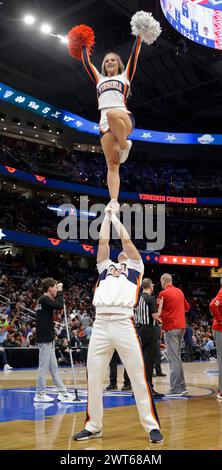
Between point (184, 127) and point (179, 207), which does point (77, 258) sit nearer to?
point (179, 207)

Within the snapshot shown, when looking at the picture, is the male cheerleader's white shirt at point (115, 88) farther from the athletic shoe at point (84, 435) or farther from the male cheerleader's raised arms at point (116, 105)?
the athletic shoe at point (84, 435)

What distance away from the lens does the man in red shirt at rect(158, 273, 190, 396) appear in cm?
870

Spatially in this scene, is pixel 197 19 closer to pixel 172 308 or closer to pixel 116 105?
pixel 172 308

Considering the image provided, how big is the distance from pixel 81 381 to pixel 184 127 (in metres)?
29.5

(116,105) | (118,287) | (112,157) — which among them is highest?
(116,105)

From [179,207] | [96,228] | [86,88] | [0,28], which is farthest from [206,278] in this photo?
[0,28]

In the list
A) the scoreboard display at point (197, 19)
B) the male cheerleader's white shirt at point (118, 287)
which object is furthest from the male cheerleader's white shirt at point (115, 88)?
the scoreboard display at point (197, 19)

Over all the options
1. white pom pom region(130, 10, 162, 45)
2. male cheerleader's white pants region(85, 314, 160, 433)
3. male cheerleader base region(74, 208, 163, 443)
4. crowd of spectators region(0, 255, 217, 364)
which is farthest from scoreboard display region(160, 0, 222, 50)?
male cheerleader's white pants region(85, 314, 160, 433)

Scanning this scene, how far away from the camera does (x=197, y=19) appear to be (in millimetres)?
13703

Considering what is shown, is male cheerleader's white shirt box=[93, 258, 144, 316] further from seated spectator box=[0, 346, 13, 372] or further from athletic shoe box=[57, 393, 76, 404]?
seated spectator box=[0, 346, 13, 372]

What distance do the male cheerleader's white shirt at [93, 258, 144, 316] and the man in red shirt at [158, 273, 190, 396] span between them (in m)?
Answer: 3.89

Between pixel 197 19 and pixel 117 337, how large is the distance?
36.6 ft

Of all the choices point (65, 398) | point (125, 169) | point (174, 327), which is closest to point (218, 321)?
point (174, 327)

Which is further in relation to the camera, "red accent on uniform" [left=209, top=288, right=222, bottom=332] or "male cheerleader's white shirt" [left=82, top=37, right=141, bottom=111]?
"red accent on uniform" [left=209, top=288, right=222, bottom=332]
